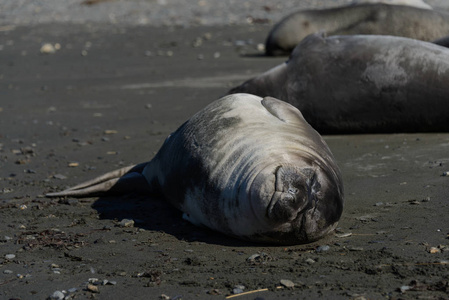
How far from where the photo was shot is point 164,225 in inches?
185

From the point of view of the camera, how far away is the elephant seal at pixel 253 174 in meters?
3.97

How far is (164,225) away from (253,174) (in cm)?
88

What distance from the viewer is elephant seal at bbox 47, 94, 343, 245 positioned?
3973 millimetres

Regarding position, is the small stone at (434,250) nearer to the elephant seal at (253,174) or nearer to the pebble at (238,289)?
the elephant seal at (253,174)

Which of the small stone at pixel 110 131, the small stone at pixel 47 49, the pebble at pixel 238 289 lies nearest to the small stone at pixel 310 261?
the pebble at pixel 238 289

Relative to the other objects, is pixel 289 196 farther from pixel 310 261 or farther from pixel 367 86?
pixel 367 86

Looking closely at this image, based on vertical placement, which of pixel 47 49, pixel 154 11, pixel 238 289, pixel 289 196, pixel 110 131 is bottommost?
pixel 154 11

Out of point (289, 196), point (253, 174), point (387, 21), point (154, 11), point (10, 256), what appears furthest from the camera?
point (154, 11)

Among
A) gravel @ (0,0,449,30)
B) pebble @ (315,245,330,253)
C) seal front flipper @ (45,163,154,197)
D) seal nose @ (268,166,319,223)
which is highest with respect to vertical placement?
seal nose @ (268,166,319,223)

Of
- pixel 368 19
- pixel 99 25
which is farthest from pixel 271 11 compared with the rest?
pixel 368 19

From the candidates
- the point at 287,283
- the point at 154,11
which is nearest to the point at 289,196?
the point at 287,283

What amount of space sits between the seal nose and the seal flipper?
0.85m

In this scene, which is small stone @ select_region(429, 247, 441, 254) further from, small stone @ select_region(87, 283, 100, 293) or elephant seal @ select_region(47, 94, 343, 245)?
small stone @ select_region(87, 283, 100, 293)

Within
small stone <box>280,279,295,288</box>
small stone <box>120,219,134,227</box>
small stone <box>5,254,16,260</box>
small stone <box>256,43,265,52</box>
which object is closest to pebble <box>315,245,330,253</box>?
small stone <box>280,279,295,288</box>
